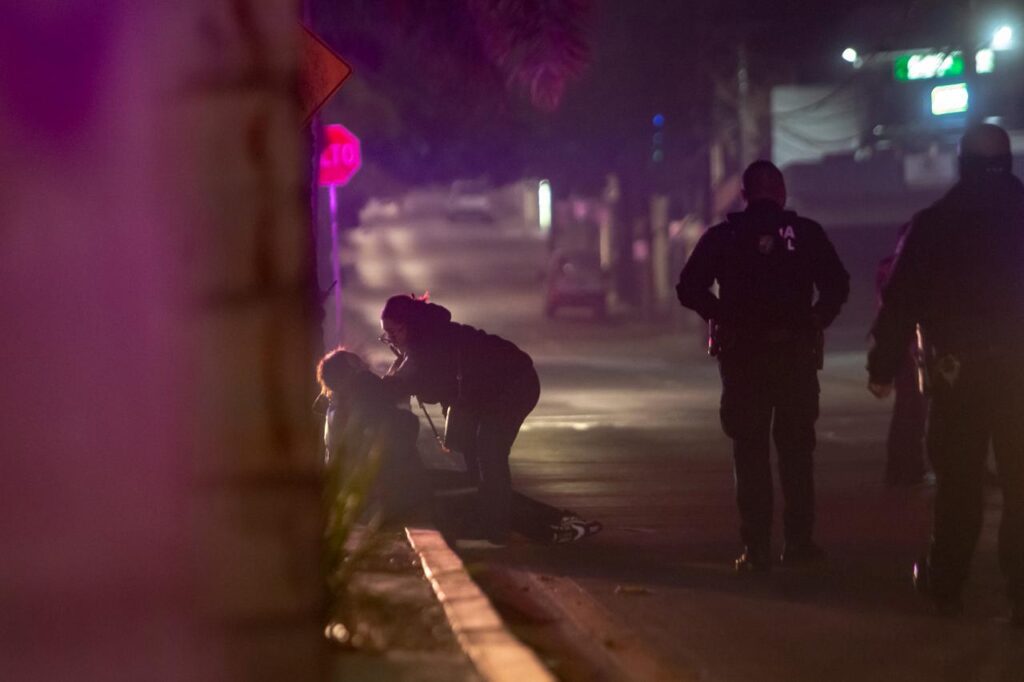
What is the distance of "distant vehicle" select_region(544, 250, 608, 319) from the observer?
162 feet

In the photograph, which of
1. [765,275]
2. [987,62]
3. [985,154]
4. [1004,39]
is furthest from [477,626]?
[1004,39]

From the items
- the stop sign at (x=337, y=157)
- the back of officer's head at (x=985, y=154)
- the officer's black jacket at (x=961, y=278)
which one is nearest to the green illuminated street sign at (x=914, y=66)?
the stop sign at (x=337, y=157)

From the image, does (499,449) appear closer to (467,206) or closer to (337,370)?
(337,370)

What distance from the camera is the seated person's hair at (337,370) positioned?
960 centimetres

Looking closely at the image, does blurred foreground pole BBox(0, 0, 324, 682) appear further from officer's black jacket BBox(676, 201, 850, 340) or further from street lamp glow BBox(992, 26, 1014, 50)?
street lamp glow BBox(992, 26, 1014, 50)

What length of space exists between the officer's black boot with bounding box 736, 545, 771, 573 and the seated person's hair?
2696 mm

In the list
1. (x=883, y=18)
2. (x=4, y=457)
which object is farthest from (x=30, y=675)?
(x=883, y=18)

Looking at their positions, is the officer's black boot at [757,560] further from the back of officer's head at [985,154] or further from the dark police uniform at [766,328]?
the back of officer's head at [985,154]

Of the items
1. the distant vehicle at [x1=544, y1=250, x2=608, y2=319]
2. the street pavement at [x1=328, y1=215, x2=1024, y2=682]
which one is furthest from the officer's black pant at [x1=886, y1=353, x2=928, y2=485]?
the distant vehicle at [x1=544, y1=250, x2=608, y2=319]

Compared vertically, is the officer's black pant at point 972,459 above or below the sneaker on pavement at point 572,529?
above

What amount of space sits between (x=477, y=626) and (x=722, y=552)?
289 centimetres

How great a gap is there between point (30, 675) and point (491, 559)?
439 cm

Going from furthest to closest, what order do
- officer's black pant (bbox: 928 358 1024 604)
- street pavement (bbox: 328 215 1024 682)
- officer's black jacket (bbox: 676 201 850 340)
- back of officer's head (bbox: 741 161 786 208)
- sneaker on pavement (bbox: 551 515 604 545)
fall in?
sneaker on pavement (bbox: 551 515 604 545) < back of officer's head (bbox: 741 161 786 208) < officer's black jacket (bbox: 676 201 850 340) < officer's black pant (bbox: 928 358 1024 604) < street pavement (bbox: 328 215 1024 682)

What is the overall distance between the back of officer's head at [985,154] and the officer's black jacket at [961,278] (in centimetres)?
3
